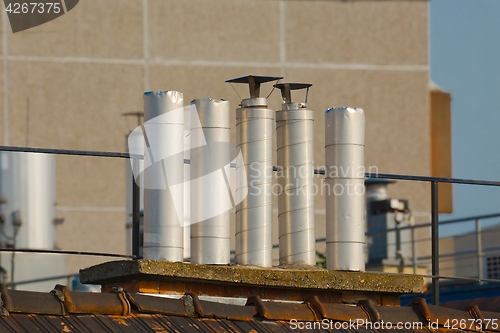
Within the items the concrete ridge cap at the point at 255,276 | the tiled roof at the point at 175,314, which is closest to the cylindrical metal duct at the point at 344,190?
the concrete ridge cap at the point at 255,276

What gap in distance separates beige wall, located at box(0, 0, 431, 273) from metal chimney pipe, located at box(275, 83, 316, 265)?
17.3 meters

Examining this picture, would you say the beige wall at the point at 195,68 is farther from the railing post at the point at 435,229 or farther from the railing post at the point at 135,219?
the railing post at the point at 135,219

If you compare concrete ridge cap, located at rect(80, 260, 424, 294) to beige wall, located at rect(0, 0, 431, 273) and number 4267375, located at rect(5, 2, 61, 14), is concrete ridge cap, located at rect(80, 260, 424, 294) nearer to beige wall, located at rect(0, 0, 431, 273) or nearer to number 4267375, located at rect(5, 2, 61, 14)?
beige wall, located at rect(0, 0, 431, 273)

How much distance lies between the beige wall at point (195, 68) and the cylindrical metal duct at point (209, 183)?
17.5m

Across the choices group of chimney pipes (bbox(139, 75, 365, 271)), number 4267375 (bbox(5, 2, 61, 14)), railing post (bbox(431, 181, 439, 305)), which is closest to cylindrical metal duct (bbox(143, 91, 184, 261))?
group of chimney pipes (bbox(139, 75, 365, 271))

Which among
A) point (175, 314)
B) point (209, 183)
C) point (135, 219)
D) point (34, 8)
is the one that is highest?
point (34, 8)

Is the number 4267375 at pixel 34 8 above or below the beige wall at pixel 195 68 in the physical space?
above

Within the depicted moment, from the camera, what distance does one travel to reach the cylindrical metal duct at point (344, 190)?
7.01m

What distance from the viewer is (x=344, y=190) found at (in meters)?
7.01

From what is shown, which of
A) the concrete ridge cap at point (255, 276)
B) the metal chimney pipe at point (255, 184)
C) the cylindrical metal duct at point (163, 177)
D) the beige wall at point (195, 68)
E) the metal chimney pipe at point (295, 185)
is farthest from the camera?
the beige wall at point (195, 68)

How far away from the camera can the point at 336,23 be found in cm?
2602

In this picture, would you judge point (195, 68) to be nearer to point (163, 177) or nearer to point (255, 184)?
point (255, 184)

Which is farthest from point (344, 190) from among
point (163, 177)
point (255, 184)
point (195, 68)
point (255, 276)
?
point (195, 68)

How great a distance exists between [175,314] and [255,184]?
101 centimetres
